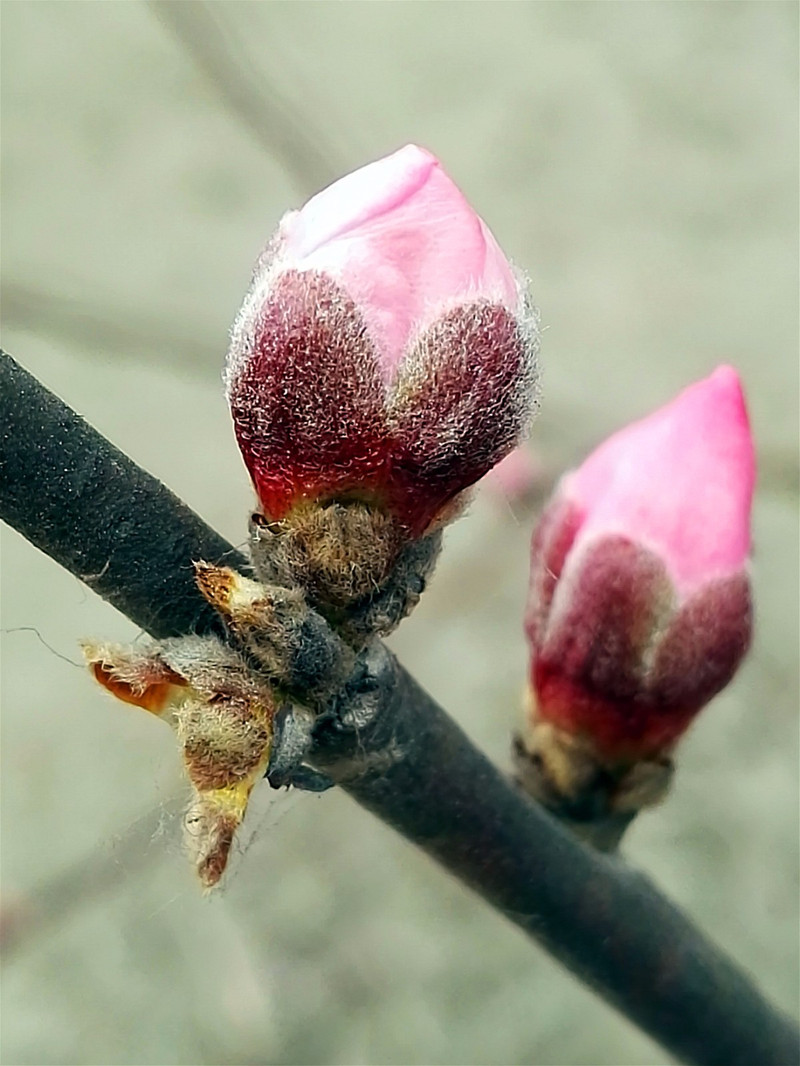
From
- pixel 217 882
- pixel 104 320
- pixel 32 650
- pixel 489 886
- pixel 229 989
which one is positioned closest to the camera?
pixel 217 882

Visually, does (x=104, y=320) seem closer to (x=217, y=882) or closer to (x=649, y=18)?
(x=649, y=18)

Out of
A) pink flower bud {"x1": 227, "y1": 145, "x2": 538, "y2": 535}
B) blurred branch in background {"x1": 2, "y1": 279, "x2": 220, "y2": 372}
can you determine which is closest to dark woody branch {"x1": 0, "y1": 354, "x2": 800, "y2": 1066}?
pink flower bud {"x1": 227, "y1": 145, "x2": 538, "y2": 535}

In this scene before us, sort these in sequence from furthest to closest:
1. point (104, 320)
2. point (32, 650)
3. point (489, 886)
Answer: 1. point (104, 320)
2. point (32, 650)
3. point (489, 886)

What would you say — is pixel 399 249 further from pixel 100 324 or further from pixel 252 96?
pixel 252 96

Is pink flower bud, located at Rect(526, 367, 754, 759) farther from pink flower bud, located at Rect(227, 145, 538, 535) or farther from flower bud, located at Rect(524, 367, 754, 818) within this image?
pink flower bud, located at Rect(227, 145, 538, 535)

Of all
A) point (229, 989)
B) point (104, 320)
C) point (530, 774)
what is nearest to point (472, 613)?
point (229, 989)

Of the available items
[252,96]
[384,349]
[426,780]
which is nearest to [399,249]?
[384,349]

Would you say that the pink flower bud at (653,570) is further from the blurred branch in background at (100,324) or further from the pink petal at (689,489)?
the blurred branch in background at (100,324)
